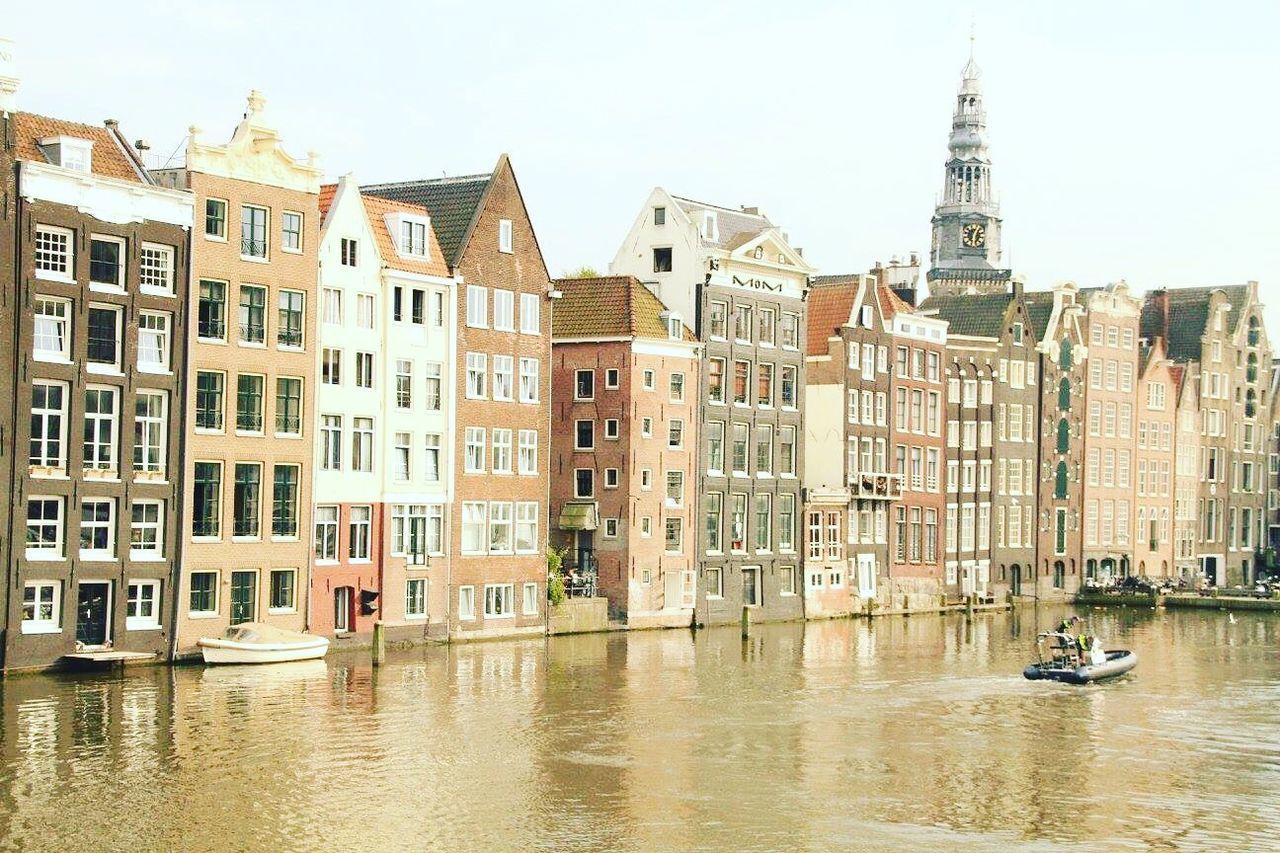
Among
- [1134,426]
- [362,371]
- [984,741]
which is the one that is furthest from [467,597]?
[1134,426]

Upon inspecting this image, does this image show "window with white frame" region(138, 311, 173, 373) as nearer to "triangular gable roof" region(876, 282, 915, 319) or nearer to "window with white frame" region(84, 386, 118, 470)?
"window with white frame" region(84, 386, 118, 470)

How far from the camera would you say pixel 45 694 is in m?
54.8

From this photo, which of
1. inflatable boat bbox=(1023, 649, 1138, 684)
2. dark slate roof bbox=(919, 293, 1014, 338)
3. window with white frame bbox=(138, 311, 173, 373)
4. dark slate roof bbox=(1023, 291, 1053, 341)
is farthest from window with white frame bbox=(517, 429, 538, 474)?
dark slate roof bbox=(1023, 291, 1053, 341)

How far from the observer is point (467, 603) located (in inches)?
2943

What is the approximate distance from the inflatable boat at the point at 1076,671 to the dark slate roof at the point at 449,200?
26691 mm

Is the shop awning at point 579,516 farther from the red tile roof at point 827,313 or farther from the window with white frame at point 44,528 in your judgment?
→ the window with white frame at point 44,528

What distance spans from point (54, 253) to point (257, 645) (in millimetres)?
14038

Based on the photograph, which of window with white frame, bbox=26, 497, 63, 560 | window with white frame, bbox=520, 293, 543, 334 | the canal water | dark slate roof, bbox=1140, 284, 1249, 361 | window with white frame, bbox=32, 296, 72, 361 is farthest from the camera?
dark slate roof, bbox=1140, 284, 1249, 361

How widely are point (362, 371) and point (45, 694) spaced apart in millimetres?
19755

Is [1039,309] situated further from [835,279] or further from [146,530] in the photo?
[146,530]

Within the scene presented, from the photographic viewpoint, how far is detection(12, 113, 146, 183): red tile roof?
60.4 m

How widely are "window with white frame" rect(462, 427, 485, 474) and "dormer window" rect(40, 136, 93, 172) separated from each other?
19.8 metres

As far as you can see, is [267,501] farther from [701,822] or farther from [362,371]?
[701,822]

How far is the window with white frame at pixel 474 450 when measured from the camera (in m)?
75.1
